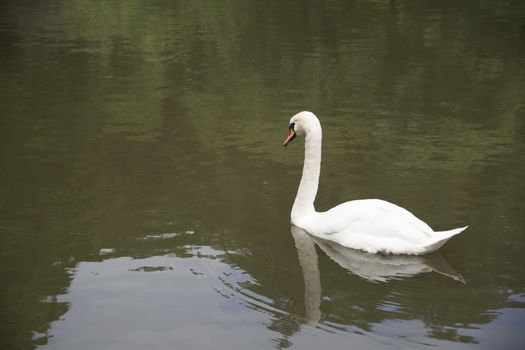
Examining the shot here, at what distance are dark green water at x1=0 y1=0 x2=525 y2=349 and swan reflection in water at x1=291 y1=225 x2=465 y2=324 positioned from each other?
0.03m

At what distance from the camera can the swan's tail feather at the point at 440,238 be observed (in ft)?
23.7

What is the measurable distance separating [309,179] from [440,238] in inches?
73.8

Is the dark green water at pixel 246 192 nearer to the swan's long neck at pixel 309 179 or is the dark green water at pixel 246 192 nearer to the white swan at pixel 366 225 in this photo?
the white swan at pixel 366 225

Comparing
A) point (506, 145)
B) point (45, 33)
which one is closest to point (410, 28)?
point (45, 33)

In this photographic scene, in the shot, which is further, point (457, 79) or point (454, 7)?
point (454, 7)

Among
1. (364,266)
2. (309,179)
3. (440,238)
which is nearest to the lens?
(440,238)

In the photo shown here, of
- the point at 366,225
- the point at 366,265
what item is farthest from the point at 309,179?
the point at 366,265

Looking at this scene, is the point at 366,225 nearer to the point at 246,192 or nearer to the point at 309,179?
the point at 309,179

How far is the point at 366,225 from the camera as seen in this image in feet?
25.4

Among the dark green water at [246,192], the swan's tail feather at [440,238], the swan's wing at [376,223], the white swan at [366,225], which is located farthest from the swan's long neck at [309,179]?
the swan's tail feather at [440,238]

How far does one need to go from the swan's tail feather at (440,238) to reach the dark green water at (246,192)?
16 centimetres

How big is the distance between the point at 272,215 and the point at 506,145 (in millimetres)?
4245

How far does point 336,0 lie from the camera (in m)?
32.9

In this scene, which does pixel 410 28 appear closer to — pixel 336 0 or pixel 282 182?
pixel 336 0
